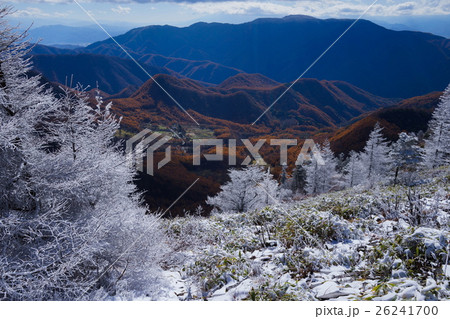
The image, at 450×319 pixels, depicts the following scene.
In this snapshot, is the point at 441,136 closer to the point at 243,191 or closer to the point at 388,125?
the point at 243,191

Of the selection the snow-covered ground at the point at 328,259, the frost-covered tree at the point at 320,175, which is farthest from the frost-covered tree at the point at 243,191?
the snow-covered ground at the point at 328,259

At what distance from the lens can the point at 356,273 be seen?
4270 mm

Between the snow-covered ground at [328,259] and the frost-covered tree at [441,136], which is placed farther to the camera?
the frost-covered tree at [441,136]

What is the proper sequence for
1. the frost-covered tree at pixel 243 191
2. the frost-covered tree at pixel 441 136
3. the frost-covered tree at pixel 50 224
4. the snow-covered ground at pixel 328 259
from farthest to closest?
the frost-covered tree at pixel 441 136, the frost-covered tree at pixel 243 191, the frost-covered tree at pixel 50 224, the snow-covered ground at pixel 328 259

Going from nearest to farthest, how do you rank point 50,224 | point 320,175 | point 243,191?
Answer: point 50,224 → point 243,191 → point 320,175

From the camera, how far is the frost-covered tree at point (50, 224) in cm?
455

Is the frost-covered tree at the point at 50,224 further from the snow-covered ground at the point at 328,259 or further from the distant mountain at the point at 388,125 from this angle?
the distant mountain at the point at 388,125

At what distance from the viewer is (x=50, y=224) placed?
A: 519 cm

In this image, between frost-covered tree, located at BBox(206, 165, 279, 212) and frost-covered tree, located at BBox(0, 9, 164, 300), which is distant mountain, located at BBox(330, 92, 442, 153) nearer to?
frost-covered tree, located at BBox(206, 165, 279, 212)

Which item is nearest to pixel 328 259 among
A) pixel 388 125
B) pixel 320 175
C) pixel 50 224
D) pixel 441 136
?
pixel 50 224

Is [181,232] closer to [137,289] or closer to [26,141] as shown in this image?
[137,289]

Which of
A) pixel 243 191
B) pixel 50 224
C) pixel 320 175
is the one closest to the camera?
pixel 50 224

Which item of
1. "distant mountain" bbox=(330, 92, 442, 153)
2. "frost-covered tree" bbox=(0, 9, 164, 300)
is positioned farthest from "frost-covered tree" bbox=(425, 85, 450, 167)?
"distant mountain" bbox=(330, 92, 442, 153)

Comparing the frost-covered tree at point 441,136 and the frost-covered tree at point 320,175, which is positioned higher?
the frost-covered tree at point 441,136
